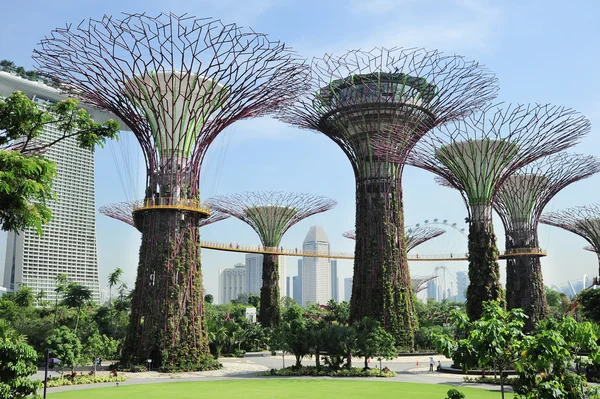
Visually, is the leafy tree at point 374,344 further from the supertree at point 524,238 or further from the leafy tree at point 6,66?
the leafy tree at point 6,66

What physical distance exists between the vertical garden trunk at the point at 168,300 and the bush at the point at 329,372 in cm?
460

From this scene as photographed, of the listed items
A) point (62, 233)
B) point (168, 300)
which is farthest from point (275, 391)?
point (62, 233)

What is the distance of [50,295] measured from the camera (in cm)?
10994

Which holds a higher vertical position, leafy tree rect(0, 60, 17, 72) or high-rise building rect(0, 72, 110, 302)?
leafy tree rect(0, 60, 17, 72)

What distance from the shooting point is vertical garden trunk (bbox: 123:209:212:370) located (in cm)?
2914

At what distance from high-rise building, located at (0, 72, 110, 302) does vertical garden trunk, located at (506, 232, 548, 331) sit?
78168 millimetres

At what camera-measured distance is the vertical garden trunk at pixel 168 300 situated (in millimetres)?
29141

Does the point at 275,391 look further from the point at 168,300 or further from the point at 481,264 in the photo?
the point at 481,264

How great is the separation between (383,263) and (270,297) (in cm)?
1649

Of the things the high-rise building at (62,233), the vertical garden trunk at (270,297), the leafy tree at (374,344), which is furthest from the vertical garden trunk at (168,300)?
the high-rise building at (62,233)

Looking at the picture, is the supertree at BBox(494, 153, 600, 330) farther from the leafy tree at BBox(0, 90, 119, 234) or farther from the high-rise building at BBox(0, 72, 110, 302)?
the high-rise building at BBox(0, 72, 110, 302)

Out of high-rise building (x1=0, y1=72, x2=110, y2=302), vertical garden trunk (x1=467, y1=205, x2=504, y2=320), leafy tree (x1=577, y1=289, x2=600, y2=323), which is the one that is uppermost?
high-rise building (x1=0, y1=72, x2=110, y2=302)

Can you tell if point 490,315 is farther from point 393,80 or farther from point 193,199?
point 393,80

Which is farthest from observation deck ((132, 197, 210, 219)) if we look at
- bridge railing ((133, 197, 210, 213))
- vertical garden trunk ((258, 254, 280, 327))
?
vertical garden trunk ((258, 254, 280, 327))
